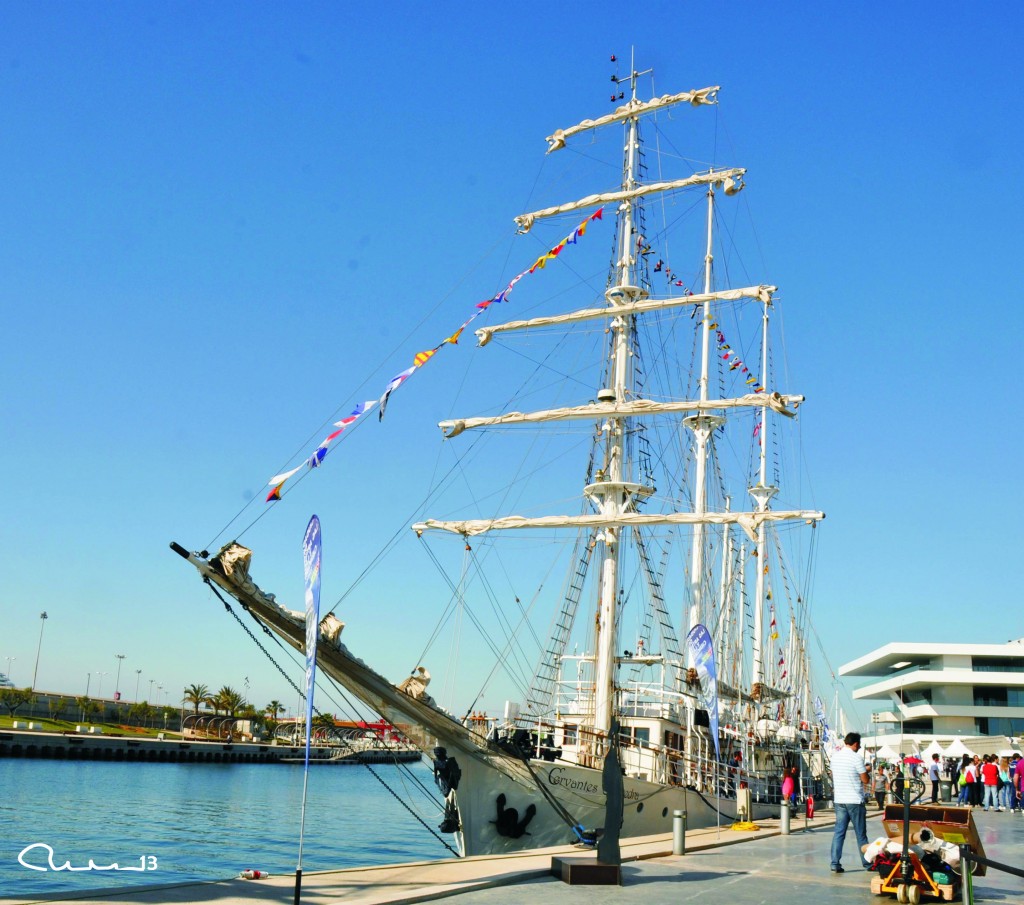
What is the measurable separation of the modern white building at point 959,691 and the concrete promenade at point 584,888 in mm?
63734

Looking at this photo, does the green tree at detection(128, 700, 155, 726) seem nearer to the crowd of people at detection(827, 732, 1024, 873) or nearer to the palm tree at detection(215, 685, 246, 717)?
the palm tree at detection(215, 685, 246, 717)

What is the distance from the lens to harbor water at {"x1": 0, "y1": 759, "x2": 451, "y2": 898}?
24.2m

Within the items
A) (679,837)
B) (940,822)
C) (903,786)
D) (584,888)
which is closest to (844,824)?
(940,822)

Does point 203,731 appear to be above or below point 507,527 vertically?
below

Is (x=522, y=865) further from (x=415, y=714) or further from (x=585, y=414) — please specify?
(x=585, y=414)

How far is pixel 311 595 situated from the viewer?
36.0 feet

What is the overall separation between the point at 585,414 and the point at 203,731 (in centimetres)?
8760

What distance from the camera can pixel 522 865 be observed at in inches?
541

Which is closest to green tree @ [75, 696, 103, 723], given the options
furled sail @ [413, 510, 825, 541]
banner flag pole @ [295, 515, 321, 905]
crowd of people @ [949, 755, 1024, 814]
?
furled sail @ [413, 510, 825, 541]

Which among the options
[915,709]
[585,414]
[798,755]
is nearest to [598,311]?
[585,414]

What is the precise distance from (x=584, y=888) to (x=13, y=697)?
106 m

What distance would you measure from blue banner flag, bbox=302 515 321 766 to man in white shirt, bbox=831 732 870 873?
6.76m

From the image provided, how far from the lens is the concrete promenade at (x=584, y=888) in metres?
10.3

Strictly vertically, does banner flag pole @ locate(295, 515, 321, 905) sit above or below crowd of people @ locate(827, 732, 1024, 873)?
above
